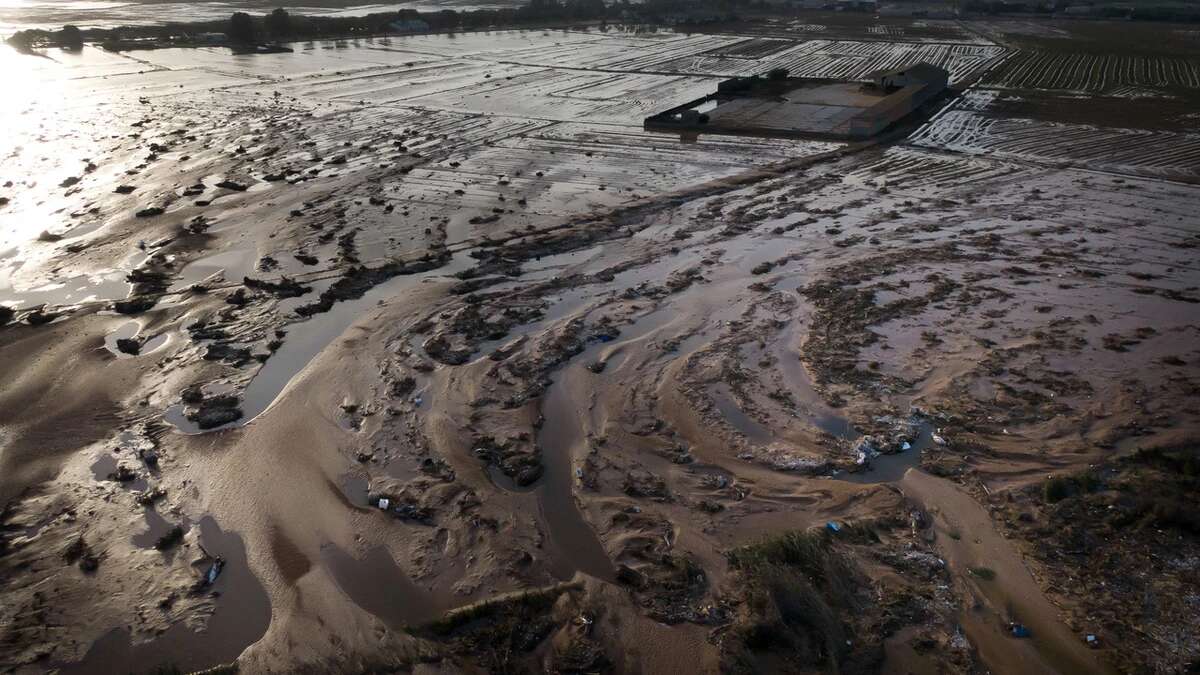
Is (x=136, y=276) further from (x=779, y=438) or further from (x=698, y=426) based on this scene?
(x=779, y=438)

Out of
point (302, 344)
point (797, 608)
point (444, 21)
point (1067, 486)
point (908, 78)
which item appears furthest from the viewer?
point (444, 21)

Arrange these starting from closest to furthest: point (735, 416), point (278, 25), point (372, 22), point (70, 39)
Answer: point (735, 416) → point (70, 39) → point (278, 25) → point (372, 22)

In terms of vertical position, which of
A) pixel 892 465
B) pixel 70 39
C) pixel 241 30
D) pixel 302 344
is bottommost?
pixel 892 465

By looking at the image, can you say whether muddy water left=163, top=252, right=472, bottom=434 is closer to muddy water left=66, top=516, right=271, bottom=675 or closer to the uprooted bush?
muddy water left=66, top=516, right=271, bottom=675

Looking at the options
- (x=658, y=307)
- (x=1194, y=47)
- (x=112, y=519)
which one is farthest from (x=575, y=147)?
(x=1194, y=47)

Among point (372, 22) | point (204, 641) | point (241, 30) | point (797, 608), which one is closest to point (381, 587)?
point (204, 641)

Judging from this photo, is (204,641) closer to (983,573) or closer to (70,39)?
(983,573)

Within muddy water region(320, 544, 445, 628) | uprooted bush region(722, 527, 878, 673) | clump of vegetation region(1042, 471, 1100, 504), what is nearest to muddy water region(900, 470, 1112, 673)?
clump of vegetation region(1042, 471, 1100, 504)

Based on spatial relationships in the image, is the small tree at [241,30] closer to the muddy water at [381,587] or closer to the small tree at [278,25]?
the small tree at [278,25]

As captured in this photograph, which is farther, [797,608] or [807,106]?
[807,106]
